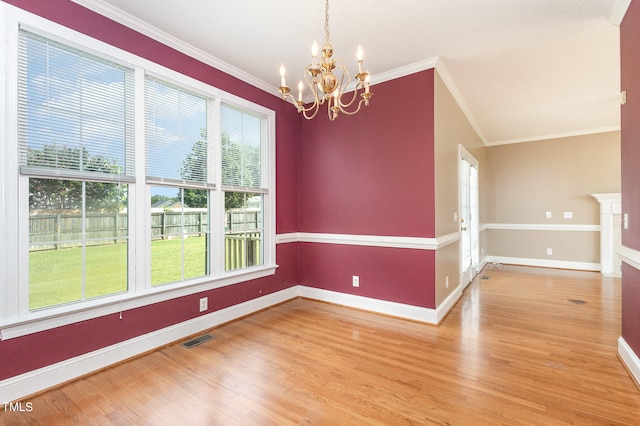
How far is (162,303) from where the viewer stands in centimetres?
268

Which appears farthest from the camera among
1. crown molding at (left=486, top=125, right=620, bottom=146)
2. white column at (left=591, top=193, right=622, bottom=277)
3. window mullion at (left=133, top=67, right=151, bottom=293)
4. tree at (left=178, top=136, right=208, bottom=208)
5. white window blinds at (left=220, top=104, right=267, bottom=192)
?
crown molding at (left=486, top=125, right=620, bottom=146)

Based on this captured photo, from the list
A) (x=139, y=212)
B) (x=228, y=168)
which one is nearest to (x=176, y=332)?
(x=139, y=212)

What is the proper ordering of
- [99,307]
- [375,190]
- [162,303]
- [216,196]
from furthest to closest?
[375,190], [216,196], [162,303], [99,307]

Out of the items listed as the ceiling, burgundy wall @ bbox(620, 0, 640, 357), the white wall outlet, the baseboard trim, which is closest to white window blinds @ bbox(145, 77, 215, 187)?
the ceiling

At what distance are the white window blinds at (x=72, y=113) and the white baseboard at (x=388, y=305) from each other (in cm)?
264

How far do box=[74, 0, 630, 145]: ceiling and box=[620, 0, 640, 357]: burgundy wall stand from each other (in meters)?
0.30

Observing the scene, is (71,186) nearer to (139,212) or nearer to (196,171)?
(139,212)

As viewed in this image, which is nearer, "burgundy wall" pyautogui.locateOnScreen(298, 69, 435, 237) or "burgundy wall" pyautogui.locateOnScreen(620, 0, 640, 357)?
"burgundy wall" pyautogui.locateOnScreen(620, 0, 640, 357)

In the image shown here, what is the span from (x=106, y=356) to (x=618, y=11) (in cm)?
484

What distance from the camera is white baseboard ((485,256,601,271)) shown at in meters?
5.81

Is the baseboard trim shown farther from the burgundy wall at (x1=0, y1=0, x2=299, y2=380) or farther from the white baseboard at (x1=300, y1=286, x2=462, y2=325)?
the white baseboard at (x1=300, y1=286, x2=462, y2=325)

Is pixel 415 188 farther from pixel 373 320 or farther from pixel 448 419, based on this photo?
pixel 448 419

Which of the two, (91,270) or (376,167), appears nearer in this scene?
(91,270)

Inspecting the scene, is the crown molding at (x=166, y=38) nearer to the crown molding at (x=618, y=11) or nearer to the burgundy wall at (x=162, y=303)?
the burgundy wall at (x=162, y=303)
